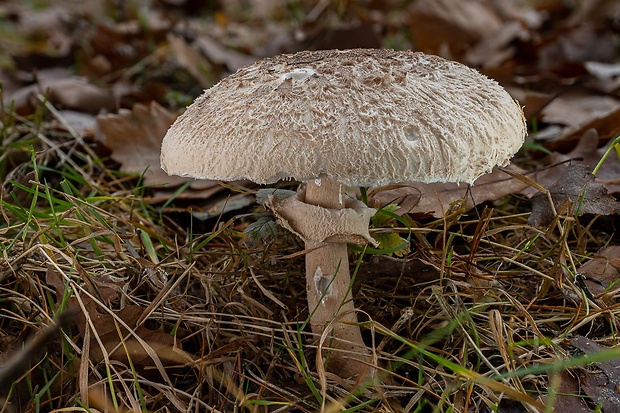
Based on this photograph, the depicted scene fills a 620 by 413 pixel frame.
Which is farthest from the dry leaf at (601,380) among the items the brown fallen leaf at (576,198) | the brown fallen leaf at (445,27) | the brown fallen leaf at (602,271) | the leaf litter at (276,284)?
the brown fallen leaf at (445,27)

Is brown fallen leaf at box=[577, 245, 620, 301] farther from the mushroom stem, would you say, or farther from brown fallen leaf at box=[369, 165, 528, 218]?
the mushroom stem

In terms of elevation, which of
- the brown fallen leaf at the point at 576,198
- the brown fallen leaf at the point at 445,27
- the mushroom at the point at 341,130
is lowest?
the brown fallen leaf at the point at 445,27

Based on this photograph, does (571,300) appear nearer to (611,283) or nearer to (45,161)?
(611,283)

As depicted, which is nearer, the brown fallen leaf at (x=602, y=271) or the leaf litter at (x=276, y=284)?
the leaf litter at (x=276, y=284)

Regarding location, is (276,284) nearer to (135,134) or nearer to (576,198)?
(576,198)

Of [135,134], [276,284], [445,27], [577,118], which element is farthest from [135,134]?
[445,27]

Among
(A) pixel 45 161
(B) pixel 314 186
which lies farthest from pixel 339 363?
(A) pixel 45 161

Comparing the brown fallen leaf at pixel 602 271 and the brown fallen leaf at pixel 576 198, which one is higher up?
the brown fallen leaf at pixel 576 198

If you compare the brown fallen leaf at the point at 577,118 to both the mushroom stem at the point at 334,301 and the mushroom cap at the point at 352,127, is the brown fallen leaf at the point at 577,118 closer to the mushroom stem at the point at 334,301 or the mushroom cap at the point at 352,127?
the mushroom cap at the point at 352,127

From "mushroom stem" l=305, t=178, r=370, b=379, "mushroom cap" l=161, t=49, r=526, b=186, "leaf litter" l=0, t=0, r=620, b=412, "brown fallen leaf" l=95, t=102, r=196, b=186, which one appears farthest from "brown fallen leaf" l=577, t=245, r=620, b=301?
"brown fallen leaf" l=95, t=102, r=196, b=186
